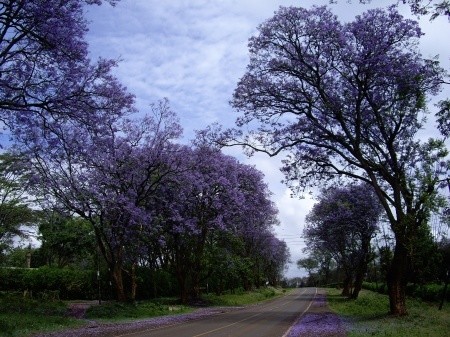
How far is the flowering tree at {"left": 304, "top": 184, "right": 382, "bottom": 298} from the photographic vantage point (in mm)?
40531

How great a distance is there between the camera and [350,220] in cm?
4141

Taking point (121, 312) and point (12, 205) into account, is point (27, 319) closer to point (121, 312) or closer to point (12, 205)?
point (121, 312)

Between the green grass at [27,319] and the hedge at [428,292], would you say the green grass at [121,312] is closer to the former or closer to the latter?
the green grass at [27,319]

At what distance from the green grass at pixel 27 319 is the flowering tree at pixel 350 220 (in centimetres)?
2192

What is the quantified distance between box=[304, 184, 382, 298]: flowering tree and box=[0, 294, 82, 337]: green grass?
21.9 metres

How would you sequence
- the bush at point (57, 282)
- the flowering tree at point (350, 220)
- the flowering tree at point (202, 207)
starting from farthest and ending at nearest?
1. the bush at point (57, 282)
2. the flowering tree at point (350, 220)
3. the flowering tree at point (202, 207)

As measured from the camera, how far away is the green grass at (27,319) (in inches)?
666

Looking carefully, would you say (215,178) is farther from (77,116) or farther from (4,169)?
(77,116)

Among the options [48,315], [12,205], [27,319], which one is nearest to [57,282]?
[12,205]

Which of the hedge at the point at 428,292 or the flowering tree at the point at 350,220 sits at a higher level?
the flowering tree at the point at 350,220

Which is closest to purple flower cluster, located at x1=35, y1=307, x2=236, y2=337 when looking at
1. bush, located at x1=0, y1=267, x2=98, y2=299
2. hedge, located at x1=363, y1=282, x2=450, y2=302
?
bush, located at x1=0, y1=267, x2=98, y2=299

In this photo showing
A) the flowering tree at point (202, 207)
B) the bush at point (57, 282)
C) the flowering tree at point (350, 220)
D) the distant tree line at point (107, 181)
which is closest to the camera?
the distant tree line at point (107, 181)

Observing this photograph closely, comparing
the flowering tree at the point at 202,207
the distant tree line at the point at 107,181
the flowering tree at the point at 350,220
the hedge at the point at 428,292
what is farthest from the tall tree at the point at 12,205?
the hedge at the point at 428,292

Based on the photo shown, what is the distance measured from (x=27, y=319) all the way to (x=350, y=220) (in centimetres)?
2858
